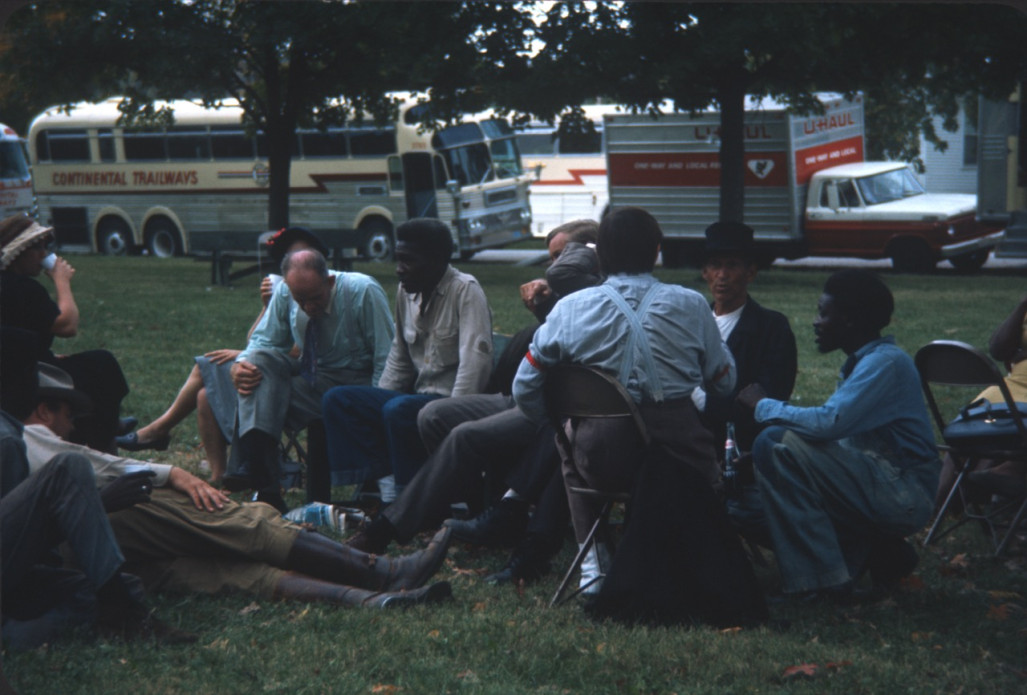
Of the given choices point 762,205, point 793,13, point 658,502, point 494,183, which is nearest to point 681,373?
point 658,502

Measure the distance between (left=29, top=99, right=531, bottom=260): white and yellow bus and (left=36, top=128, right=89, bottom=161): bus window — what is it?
25 millimetres

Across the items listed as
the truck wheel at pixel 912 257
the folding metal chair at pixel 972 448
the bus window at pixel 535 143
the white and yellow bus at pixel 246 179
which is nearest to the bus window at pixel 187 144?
the white and yellow bus at pixel 246 179

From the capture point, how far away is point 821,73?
65.6 ft

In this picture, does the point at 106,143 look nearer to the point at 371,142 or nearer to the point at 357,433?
the point at 371,142

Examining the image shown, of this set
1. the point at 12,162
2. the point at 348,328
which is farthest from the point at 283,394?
the point at 12,162

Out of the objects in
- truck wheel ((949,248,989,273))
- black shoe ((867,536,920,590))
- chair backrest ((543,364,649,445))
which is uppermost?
chair backrest ((543,364,649,445))

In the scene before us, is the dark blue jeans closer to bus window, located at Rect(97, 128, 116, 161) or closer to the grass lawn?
the grass lawn

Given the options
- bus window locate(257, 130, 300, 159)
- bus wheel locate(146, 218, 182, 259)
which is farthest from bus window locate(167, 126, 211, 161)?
bus wheel locate(146, 218, 182, 259)

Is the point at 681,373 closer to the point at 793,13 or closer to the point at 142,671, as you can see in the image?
the point at 142,671

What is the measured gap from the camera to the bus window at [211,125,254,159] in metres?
30.0

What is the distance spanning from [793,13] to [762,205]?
7.41 m

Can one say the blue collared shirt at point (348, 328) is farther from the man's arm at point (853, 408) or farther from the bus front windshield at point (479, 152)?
the bus front windshield at point (479, 152)

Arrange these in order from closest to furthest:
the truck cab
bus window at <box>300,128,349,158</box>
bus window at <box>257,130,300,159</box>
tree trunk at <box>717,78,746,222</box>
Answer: tree trunk at <box>717,78,746,222</box> → the truck cab → bus window at <box>300,128,349,158</box> → bus window at <box>257,130,300,159</box>

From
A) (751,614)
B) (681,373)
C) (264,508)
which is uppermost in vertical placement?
(681,373)
